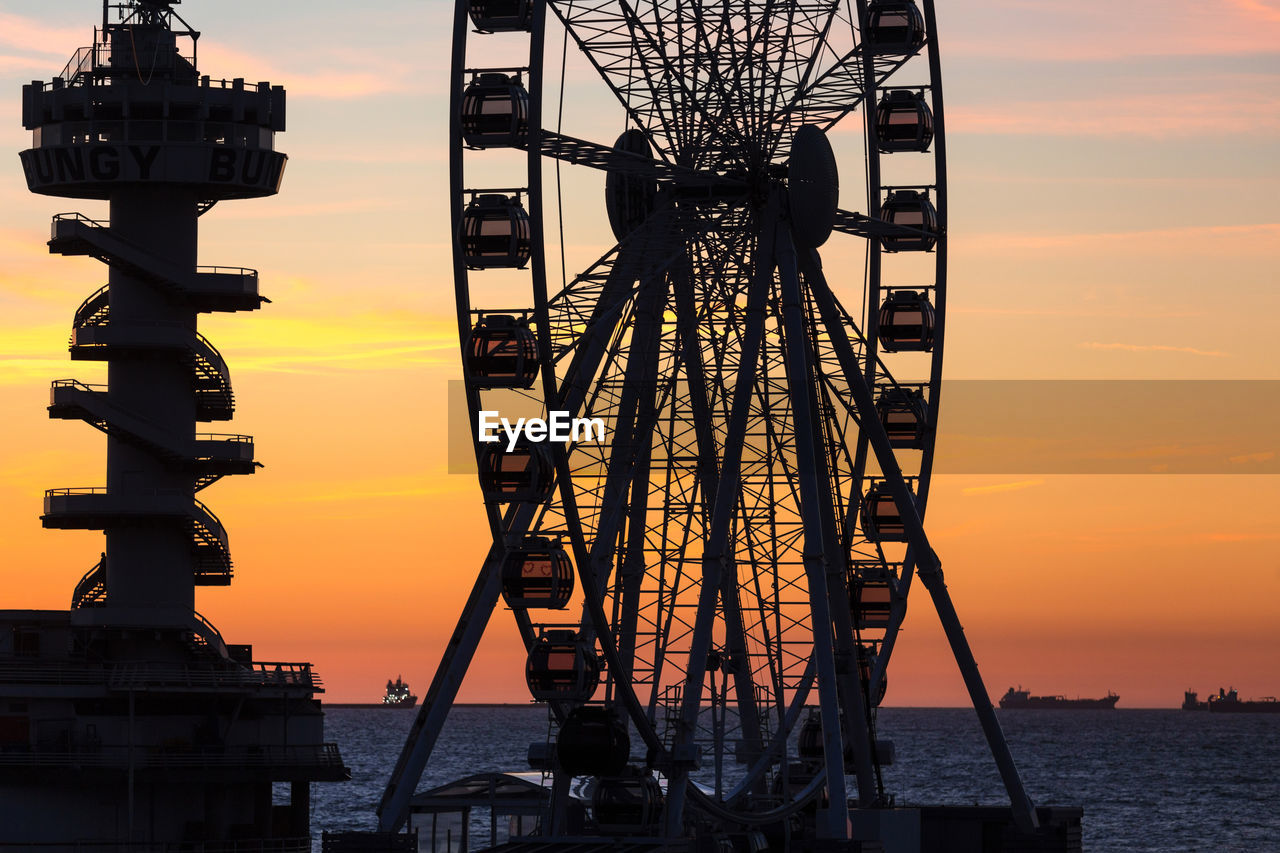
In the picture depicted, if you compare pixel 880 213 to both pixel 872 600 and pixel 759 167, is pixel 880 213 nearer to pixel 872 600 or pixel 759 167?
pixel 759 167

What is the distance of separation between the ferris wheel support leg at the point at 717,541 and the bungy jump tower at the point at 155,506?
35.6 metres

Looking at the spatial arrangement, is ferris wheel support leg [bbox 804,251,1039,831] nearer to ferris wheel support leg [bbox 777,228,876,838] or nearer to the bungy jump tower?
ferris wheel support leg [bbox 777,228,876,838]

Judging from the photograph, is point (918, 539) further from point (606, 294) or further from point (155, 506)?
point (155, 506)

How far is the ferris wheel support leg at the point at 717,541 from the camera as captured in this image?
65.1 m

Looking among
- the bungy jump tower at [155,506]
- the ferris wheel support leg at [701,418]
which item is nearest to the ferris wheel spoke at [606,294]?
the ferris wheel support leg at [701,418]

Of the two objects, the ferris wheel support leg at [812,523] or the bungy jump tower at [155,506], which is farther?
the bungy jump tower at [155,506]

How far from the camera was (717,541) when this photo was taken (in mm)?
65312

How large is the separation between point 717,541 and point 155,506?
40962 mm

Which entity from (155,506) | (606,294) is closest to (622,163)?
(606,294)

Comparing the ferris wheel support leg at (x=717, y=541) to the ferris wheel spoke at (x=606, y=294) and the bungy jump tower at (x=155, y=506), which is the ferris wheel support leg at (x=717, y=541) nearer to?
the ferris wheel spoke at (x=606, y=294)

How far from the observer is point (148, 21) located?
10681 centimetres

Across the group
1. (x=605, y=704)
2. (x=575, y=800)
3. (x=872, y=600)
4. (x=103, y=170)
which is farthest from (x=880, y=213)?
(x=103, y=170)

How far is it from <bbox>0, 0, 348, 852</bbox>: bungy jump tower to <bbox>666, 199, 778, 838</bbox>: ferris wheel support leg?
35606 millimetres

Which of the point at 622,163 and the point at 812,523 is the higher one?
the point at 622,163
